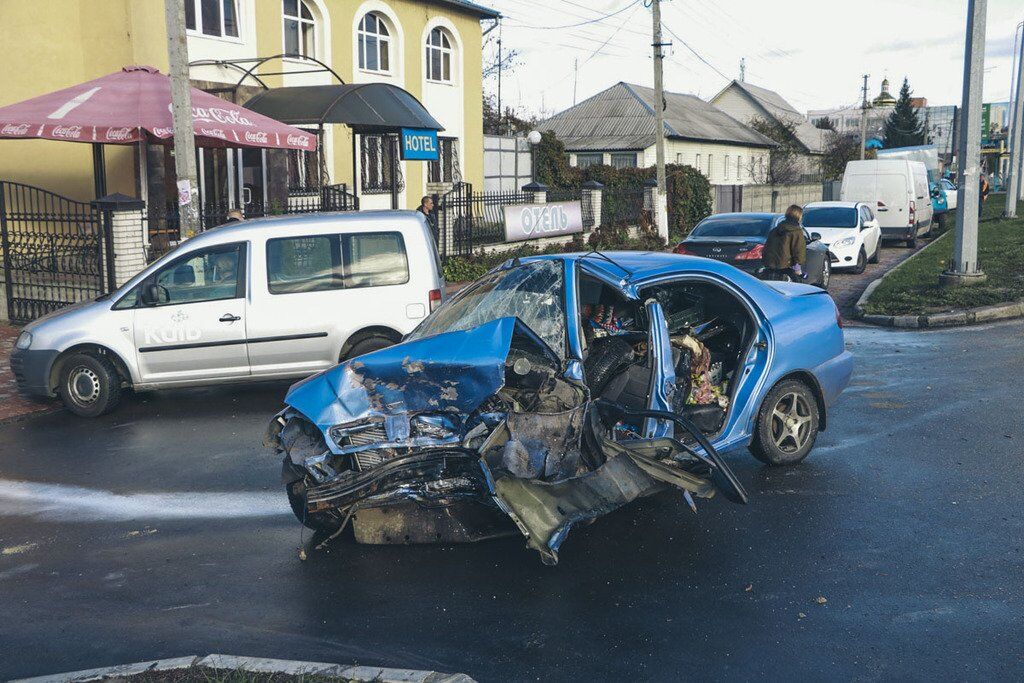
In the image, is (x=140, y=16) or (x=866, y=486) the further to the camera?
(x=140, y=16)

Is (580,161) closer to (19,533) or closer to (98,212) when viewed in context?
(98,212)

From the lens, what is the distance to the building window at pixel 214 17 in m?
20.8

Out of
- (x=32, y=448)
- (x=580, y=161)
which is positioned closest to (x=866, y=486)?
(x=32, y=448)

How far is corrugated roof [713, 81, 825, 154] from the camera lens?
6950 cm

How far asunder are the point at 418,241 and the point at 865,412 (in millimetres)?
4689

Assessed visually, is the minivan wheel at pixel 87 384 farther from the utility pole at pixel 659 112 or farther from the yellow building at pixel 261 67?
the utility pole at pixel 659 112

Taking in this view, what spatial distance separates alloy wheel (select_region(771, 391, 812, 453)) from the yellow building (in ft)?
41.9

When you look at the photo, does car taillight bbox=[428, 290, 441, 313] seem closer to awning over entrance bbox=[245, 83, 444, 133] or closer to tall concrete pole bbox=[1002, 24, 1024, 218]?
awning over entrance bbox=[245, 83, 444, 133]

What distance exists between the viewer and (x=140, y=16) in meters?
19.2

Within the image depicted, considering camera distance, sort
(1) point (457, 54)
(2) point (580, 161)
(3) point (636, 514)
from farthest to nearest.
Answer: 1. (2) point (580, 161)
2. (1) point (457, 54)
3. (3) point (636, 514)

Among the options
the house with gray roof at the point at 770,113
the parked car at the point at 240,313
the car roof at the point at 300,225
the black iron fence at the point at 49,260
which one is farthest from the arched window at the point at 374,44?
the house with gray roof at the point at 770,113

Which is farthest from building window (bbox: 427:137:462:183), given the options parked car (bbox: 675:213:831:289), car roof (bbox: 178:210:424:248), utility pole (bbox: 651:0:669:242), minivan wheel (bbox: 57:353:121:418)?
minivan wheel (bbox: 57:353:121:418)

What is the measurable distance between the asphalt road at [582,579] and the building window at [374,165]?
19.7 meters

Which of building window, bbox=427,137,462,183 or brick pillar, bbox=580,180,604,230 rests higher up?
building window, bbox=427,137,462,183
